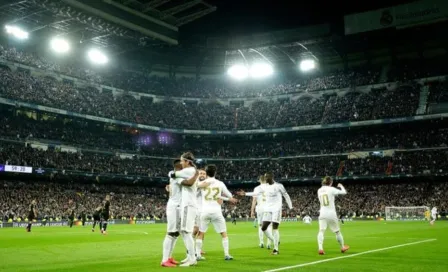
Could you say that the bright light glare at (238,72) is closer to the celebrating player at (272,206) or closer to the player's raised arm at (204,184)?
the celebrating player at (272,206)

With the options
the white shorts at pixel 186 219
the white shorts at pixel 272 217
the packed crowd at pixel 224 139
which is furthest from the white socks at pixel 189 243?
the packed crowd at pixel 224 139

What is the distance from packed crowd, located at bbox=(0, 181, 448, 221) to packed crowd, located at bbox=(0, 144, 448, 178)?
2.72 m

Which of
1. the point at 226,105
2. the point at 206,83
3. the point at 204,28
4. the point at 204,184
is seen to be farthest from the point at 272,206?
the point at 206,83

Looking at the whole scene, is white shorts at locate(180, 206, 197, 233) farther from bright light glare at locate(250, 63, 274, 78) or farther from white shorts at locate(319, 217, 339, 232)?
bright light glare at locate(250, 63, 274, 78)

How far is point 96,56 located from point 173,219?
68.3 meters

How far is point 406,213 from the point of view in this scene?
5597 centimetres

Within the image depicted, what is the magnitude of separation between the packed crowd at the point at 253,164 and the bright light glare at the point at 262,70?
58.0ft

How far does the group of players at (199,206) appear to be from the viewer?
1188cm

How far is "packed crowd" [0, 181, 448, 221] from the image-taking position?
53.7 meters

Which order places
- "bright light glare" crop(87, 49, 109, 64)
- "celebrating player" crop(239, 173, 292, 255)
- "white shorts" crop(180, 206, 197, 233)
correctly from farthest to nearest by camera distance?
"bright light glare" crop(87, 49, 109, 64)
"celebrating player" crop(239, 173, 292, 255)
"white shorts" crop(180, 206, 197, 233)

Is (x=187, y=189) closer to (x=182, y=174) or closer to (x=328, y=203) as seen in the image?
(x=182, y=174)

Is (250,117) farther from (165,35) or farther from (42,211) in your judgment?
(42,211)

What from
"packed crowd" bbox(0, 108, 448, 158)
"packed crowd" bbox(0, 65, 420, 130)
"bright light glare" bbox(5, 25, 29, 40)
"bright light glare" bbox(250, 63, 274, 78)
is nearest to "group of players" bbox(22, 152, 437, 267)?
"packed crowd" bbox(0, 108, 448, 158)

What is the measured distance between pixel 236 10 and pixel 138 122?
24.2 m
